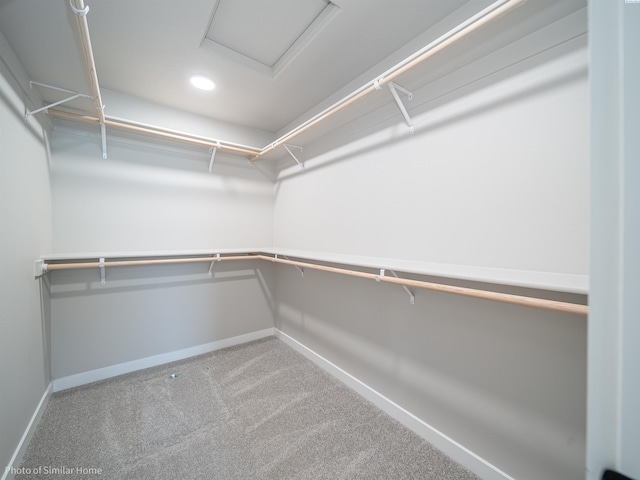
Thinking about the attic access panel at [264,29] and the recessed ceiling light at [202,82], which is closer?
the attic access panel at [264,29]

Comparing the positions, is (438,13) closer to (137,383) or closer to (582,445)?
(582,445)

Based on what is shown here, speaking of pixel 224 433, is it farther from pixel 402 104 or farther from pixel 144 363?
pixel 402 104

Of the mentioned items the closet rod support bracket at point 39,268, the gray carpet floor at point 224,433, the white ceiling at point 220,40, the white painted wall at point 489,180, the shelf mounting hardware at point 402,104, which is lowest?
the gray carpet floor at point 224,433

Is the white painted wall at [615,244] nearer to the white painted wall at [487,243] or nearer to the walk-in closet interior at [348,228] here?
the walk-in closet interior at [348,228]

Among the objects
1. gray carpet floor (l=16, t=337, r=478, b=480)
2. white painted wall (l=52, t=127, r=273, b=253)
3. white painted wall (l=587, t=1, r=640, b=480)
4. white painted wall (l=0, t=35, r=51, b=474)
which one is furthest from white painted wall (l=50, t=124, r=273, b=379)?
white painted wall (l=587, t=1, r=640, b=480)

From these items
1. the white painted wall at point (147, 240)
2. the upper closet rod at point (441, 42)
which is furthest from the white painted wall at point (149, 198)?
the upper closet rod at point (441, 42)

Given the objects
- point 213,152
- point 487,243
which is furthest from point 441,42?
point 213,152

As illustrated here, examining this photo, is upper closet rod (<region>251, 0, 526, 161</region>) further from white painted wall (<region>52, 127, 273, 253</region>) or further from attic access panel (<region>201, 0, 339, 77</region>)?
white painted wall (<region>52, 127, 273, 253</region>)

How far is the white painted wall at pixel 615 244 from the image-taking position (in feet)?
1.20

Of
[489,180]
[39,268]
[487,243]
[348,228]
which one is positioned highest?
[489,180]

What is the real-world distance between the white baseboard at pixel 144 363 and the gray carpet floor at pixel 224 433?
2.8 inches

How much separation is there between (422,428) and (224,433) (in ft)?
4.03

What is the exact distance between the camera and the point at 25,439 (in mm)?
1386

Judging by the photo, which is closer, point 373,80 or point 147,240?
point 373,80
